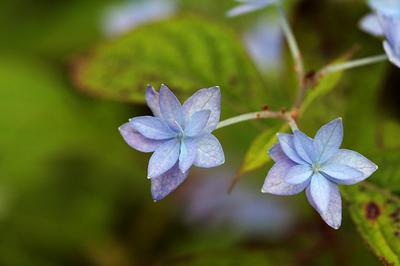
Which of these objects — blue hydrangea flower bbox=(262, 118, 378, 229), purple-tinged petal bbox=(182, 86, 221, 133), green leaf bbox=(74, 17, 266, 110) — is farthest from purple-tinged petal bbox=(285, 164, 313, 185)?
green leaf bbox=(74, 17, 266, 110)

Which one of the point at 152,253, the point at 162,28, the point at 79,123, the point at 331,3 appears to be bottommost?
the point at 152,253

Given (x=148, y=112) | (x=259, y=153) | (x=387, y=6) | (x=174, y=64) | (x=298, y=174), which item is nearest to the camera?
(x=298, y=174)

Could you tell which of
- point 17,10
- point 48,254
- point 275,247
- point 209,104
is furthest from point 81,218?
point 209,104

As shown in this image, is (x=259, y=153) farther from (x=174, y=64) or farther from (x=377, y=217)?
(x=174, y=64)

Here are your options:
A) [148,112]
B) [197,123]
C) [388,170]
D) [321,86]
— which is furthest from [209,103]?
[148,112]

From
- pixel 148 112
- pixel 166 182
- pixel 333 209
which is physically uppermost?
pixel 166 182

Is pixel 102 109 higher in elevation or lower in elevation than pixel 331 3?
lower

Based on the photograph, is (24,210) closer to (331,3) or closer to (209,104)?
(331,3)

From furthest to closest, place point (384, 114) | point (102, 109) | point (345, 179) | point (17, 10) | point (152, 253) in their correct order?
1. point (17, 10)
2. point (102, 109)
3. point (152, 253)
4. point (384, 114)
5. point (345, 179)
